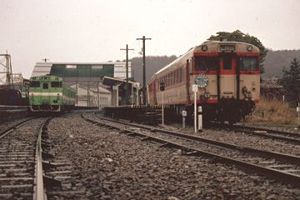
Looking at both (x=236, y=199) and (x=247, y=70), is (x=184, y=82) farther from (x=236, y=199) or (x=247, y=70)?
(x=236, y=199)

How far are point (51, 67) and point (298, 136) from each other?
75.8 m

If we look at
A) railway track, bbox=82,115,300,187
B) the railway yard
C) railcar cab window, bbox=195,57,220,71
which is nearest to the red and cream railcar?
railcar cab window, bbox=195,57,220,71

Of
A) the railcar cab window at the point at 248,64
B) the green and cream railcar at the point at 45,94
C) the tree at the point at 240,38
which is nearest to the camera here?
the railcar cab window at the point at 248,64

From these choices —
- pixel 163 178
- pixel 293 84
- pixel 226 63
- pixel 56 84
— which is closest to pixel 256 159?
pixel 163 178

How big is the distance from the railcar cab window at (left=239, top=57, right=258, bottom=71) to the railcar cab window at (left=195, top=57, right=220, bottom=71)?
92cm

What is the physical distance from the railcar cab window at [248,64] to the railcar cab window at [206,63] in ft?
3.02

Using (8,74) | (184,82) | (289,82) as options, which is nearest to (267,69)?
(289,82)

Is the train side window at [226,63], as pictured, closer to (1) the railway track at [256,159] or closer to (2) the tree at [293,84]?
(1) the railway track at [256,159]

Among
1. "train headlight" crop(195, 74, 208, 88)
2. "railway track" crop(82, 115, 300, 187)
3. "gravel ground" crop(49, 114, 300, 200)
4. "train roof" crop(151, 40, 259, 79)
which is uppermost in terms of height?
"train roof" crop(151, 40, 259, 79)

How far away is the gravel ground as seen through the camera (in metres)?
5.92

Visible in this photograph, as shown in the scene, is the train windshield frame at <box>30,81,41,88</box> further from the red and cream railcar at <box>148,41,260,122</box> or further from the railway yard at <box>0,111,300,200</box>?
the railway yard at <box>0,111,300,200</box>

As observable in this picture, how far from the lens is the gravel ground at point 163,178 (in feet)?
19.4

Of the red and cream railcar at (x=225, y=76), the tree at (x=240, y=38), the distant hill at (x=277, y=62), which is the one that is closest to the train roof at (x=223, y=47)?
the red and cream railcar at (x=225, y=76)

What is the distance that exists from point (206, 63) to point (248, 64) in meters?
1.66
